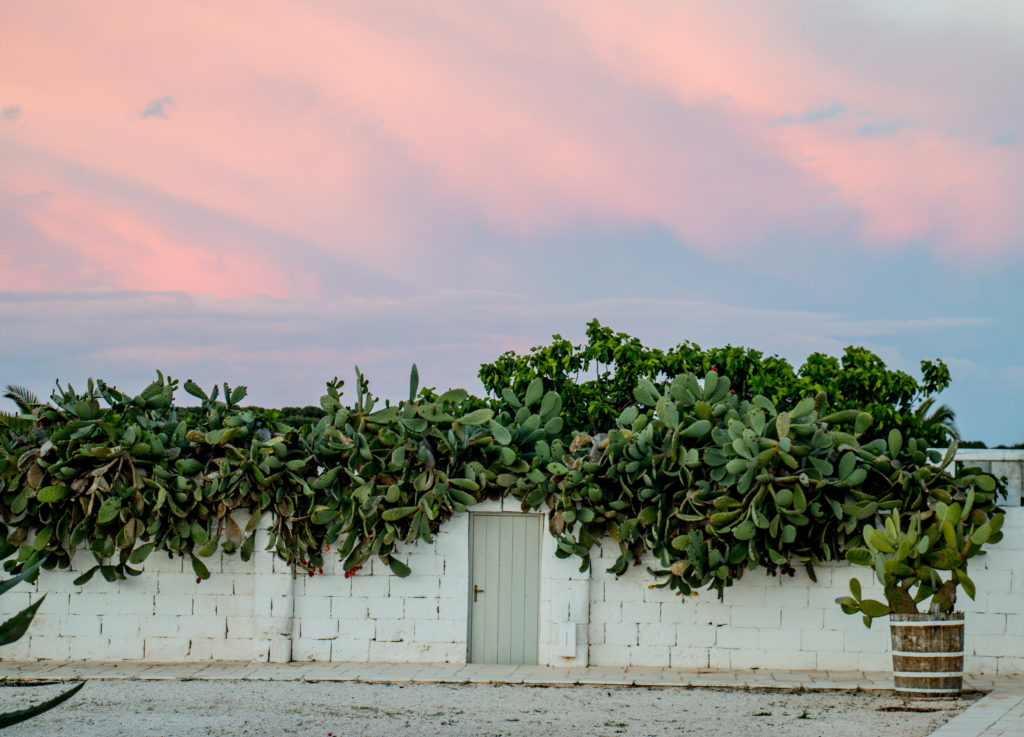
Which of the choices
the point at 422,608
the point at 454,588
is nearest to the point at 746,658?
the point at 454,588

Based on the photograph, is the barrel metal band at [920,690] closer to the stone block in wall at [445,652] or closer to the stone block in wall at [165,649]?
the stone block in wall at [445,652]

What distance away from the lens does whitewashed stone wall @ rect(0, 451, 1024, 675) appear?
13.0 m

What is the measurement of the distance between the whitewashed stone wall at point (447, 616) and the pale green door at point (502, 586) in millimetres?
188

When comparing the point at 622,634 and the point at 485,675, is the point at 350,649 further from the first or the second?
the point at 622,634

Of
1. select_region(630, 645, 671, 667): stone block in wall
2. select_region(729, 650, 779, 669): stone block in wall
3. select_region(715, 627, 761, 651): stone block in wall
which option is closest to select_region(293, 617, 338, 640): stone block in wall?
select_region(630, 645, 671, 667): stone block in wall

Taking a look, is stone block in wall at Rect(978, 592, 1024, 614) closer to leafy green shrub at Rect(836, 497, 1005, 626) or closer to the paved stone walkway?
the paved stone walkway

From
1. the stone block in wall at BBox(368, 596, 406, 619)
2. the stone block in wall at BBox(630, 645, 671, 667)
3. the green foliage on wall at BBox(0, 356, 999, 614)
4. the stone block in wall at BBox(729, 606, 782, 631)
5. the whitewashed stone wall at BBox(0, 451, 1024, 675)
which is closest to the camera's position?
the green foliage on wall at BBox(0, 356, 999, 614)

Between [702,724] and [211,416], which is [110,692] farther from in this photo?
[702,724]

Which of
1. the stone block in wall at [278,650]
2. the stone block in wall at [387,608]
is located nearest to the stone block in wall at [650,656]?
the stone block in wall at [387,608]

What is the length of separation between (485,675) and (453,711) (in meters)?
2.04

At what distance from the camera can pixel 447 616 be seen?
13422mm

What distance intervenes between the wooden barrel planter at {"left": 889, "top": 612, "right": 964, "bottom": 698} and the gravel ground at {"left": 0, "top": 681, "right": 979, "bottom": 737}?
0.17 m

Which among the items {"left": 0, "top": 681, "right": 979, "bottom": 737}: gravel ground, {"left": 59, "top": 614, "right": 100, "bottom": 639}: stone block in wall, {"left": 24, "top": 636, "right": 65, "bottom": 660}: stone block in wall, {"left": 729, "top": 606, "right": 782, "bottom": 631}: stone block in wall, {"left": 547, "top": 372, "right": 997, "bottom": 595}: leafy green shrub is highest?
{"left": 547, "top": 372, "right": 997, "bottom": 595}: leafy green shrub

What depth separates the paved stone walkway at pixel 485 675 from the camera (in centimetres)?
1225
